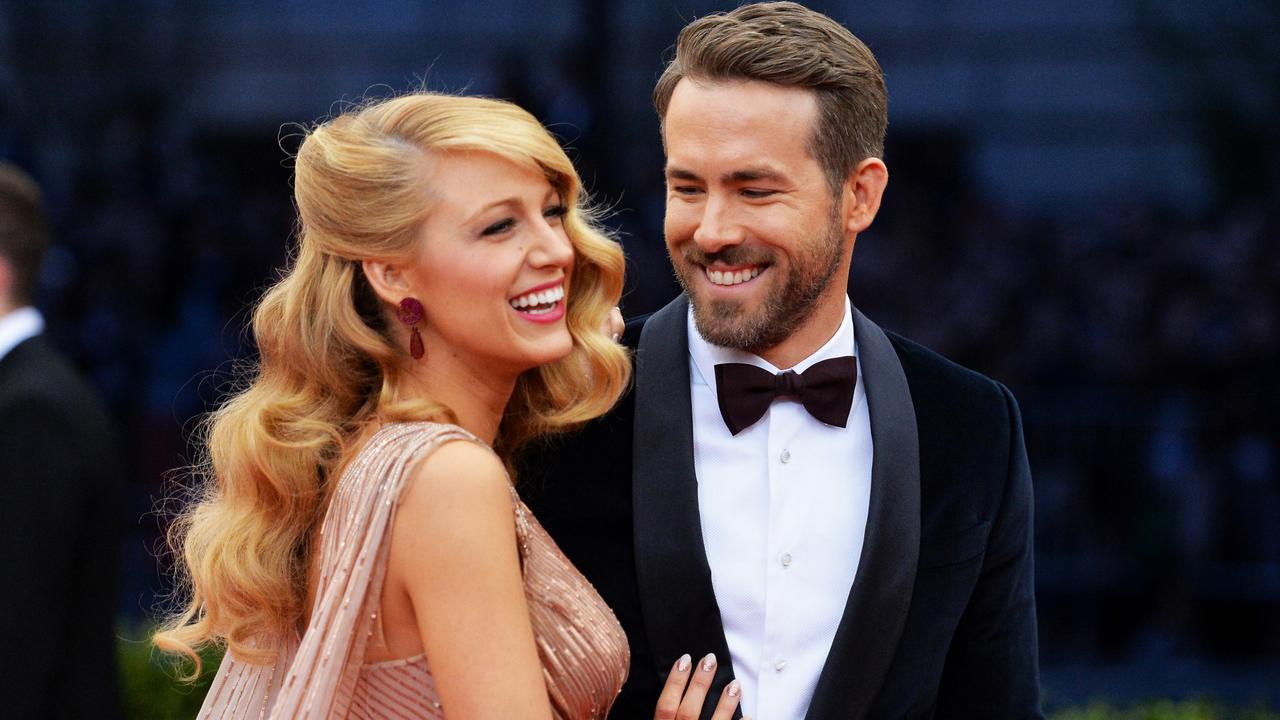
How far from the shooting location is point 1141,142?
7.05 meters

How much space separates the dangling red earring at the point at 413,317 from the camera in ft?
8.96

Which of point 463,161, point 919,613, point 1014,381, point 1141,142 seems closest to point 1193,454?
point 1014,381

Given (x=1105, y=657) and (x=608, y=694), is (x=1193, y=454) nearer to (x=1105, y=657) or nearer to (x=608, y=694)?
(x=1105, y=657)

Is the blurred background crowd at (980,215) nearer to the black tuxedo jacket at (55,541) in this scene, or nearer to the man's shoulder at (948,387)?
the black tuxedo jacket at (55,541)

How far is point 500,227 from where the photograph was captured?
8.89ft

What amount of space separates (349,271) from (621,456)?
1.81 feet

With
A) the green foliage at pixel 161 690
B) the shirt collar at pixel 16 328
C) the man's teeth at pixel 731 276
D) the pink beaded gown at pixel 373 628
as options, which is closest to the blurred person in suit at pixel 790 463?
the man's teeth at pixel 731 276

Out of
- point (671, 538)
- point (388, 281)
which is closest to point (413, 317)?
point (388, 281)

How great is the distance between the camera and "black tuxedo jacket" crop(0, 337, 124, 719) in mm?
3117

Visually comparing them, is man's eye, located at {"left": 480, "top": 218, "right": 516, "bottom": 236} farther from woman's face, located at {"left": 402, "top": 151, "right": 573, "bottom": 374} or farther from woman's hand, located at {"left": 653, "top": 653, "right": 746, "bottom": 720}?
woman's hand, located at {"left": 653, "top": 653, "right": 746, "bottom": 720}

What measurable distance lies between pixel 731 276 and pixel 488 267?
1.36ft

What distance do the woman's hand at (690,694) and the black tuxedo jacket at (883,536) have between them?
37mm

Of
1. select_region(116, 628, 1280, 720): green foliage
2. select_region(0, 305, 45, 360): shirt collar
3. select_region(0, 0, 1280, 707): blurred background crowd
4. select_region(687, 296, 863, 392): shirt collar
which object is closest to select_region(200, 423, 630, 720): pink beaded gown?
select_region(687, 296, 863, 392): shirt collar

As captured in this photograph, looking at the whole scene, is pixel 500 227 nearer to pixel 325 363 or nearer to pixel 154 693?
pixel 325 363
